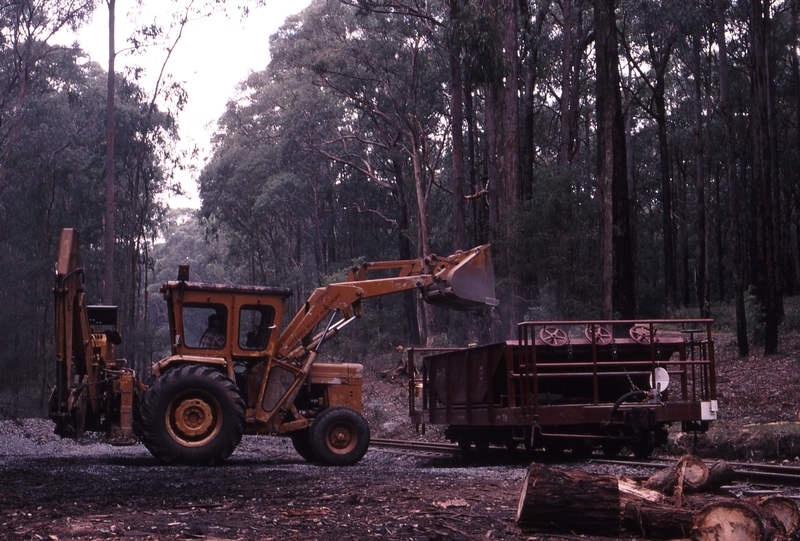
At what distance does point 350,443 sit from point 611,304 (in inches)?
436

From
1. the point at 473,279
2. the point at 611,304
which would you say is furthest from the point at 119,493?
the point at 611,304

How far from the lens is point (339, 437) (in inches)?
497

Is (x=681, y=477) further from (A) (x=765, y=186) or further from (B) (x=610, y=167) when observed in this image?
(A) (x=765, y=186)

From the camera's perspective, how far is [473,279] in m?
12.9

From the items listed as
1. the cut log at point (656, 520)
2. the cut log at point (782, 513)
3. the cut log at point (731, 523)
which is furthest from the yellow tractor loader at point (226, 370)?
the cut log at point (731, 523)

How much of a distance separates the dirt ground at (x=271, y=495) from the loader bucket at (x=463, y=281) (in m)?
2.29

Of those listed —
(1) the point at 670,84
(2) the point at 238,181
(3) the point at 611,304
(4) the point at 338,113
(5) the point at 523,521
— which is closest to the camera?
(5) the point at 523,521

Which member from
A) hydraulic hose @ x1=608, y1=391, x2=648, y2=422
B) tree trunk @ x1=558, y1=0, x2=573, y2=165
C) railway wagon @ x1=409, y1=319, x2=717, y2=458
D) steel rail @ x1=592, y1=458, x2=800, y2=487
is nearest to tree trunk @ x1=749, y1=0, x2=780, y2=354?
tree trunk @ x1=558, y1=0, x2=573, y2=165

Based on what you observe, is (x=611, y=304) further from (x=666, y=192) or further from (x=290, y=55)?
(x=290, y=55)

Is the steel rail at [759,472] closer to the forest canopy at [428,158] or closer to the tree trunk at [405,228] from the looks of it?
the forest canopy at [428,158]

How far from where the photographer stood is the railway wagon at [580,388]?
10.9 metres

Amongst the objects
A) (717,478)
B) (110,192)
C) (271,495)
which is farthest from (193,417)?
(110,192)

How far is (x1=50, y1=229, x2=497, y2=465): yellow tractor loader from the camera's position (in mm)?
11523

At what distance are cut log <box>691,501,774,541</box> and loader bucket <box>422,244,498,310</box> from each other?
6869 mm
